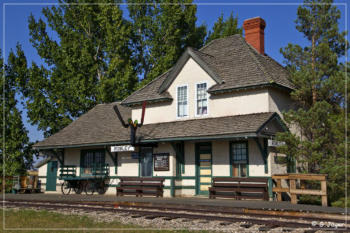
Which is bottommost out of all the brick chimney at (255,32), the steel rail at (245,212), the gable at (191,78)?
the steel rail at (245,212)

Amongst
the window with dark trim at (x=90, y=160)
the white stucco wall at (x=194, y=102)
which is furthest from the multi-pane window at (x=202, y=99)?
the window with dark trim at (x=90, y=160)

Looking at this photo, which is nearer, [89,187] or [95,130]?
[89,187]

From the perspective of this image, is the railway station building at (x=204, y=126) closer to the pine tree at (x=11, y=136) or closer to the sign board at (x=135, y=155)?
the sign board at (x=135, y=155)

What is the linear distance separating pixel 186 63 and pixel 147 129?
414cm

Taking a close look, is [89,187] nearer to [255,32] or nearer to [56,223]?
[255,32]

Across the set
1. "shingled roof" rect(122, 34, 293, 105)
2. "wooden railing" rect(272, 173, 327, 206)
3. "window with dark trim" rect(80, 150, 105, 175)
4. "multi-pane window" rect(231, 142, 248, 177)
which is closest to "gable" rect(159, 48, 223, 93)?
"shingled roof" rect(122, 34, 293, 105)

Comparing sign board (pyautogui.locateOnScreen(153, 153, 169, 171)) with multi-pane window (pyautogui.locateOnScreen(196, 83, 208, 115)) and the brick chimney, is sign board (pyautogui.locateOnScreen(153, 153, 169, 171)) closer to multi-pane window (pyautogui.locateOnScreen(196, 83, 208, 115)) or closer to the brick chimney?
multi-pane window (pyautogui.locateOnScreen(196, 83, 208, 115))

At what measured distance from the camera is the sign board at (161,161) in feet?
65.1

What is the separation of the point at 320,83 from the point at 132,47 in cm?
2305

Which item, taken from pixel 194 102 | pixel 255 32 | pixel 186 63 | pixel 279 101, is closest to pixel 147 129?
pixel 194 102

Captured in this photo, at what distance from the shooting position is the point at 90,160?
78.2ft

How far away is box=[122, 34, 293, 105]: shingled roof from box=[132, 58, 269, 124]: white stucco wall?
1.44 feet

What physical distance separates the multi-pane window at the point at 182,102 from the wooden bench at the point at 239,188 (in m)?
4.65

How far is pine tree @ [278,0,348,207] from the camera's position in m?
15.5
